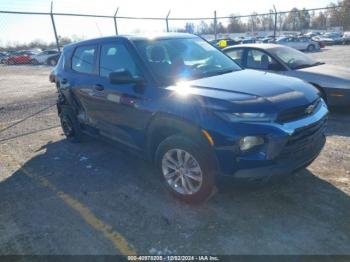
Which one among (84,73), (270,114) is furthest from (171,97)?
(84,73)

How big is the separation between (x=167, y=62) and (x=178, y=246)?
7.27ft

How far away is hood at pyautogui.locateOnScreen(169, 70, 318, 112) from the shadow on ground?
86 cm

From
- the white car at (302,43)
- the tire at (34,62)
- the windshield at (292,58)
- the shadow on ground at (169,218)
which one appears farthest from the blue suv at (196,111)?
the tire at (34,62)

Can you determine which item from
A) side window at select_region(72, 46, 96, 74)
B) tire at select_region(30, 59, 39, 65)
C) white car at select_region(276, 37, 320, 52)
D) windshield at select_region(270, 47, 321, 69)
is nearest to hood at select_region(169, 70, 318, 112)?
side window at select_region(72, 46, 96, 74)

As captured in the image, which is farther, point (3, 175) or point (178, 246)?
point (3, 175)

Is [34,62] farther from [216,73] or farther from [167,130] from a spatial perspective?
[167,130]

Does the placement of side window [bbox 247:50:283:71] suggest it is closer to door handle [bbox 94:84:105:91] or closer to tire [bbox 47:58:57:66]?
door handle [bbox 94:84:105:91]

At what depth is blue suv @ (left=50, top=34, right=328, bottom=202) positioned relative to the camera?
3160 mm

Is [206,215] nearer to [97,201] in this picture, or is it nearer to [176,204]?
[176,204]

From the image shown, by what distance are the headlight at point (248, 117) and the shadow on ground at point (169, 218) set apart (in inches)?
27.7

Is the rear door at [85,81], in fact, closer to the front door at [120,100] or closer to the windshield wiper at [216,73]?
the front door at [120,100]

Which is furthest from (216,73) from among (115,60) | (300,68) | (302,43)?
(302,43)

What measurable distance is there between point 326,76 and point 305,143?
383 cm

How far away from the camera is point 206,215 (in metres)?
3.54
